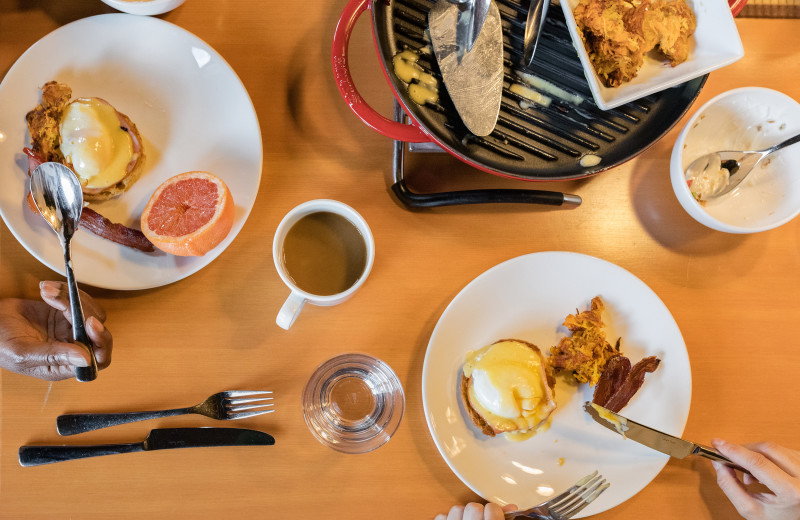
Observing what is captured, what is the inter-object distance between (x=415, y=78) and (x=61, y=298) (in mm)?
960

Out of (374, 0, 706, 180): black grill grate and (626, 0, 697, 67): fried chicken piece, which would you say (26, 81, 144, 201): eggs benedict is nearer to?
(374, 0, 706, 180): black grill grate

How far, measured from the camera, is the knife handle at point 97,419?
130 centimetres

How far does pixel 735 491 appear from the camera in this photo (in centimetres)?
127

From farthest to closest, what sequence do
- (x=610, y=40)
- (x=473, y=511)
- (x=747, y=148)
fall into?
1. (x=747, y=148)
2. (x=473, y=511)
3. (x=610, y=40)

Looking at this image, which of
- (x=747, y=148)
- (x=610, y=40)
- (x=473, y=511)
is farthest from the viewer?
(x=747, y=148)

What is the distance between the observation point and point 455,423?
4.19ft

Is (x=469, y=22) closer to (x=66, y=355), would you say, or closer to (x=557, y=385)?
(x=557, y=385)

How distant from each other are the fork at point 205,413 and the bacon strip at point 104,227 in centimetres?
40

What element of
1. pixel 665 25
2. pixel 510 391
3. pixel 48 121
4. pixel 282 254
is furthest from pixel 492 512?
pixel 48 121

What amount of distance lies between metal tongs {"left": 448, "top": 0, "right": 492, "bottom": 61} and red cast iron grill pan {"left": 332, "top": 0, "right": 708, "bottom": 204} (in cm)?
7

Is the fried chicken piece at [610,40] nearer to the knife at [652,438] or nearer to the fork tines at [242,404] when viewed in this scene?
the knife at [652,438]

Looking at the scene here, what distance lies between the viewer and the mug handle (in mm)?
1210

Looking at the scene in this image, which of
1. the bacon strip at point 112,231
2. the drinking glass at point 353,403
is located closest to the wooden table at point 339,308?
the drinking glass at point 353,403

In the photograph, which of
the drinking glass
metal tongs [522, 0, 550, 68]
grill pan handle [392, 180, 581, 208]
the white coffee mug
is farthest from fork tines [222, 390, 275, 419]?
metal tongs [522, 0, 550, 68]
